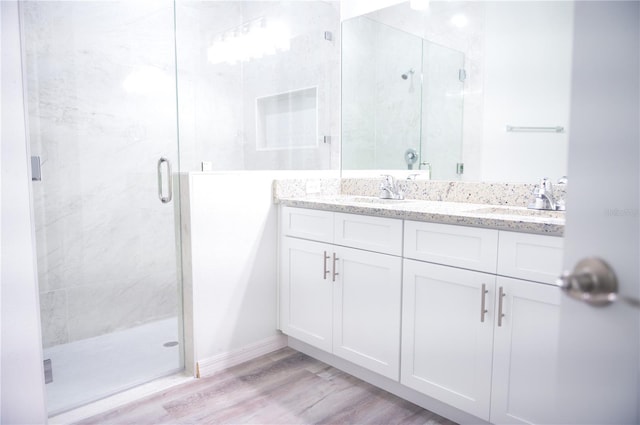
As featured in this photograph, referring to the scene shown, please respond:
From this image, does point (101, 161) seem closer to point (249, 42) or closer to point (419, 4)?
point (249, 42)

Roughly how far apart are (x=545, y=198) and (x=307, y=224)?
1.10m

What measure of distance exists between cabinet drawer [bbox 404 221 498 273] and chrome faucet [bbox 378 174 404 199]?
0.65 metres

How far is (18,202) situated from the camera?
1.44 m

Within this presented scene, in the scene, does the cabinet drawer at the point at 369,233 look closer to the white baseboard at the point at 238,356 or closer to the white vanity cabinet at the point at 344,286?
the white vanity cabinet at the point at 344,286

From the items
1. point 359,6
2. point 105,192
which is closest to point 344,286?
point 105,192

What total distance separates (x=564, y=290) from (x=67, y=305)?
226cm

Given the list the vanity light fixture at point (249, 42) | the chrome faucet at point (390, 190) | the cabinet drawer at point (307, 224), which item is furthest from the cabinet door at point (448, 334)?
the vanity light fixture at point (249, 42)

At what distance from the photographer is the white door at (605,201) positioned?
21.4 inches

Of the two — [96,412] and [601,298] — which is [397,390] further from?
[601,298]

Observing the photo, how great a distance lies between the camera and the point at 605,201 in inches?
22.3

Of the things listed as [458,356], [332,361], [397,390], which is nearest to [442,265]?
[458,356]

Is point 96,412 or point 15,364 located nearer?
point 15,364

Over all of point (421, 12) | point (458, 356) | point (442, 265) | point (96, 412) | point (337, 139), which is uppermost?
point (421, 12)

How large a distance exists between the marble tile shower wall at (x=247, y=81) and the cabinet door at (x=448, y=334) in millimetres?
1328
